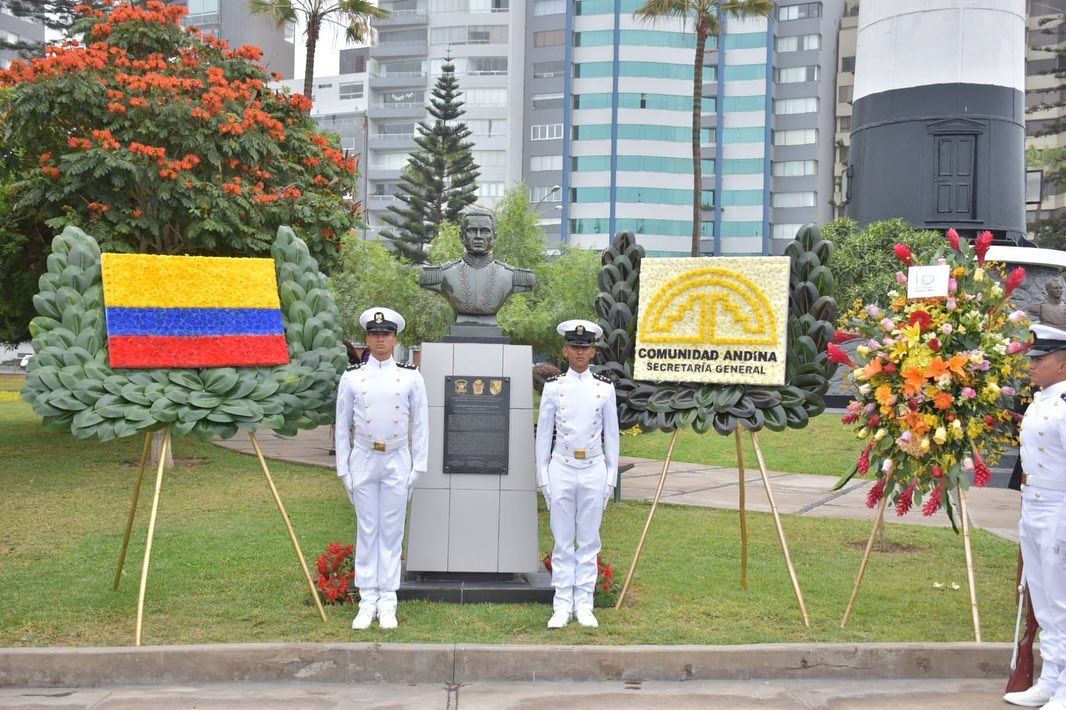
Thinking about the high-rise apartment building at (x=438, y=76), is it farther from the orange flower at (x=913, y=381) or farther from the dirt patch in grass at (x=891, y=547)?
the orange flower at (x=913, y=381)

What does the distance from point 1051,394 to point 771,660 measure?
2.04 m

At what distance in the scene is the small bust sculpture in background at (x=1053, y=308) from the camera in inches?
635

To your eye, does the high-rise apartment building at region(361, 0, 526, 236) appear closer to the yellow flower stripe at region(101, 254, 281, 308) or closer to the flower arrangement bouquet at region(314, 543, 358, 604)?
the yellow flower stripe at region(101, 254, 281, 308)

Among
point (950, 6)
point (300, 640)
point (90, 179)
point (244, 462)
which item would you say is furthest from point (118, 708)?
point (950, 6)

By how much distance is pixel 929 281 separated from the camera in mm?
6422

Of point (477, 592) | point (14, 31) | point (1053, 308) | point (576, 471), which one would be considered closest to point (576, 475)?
point (576, 471)

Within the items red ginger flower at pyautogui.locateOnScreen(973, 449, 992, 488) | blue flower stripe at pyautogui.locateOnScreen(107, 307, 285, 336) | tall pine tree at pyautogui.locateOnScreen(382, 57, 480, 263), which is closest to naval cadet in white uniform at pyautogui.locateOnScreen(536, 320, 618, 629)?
blue flower stripe at pyautogui.locateOnScreen(107, 307, 285, 336)

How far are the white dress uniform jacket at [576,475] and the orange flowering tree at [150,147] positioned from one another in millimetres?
7311

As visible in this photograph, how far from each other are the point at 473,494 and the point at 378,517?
91cm

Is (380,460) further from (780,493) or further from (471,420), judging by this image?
(780,493)

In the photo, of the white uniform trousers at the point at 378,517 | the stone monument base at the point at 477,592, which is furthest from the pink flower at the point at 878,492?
the white uniform trousers at the point at 378,517

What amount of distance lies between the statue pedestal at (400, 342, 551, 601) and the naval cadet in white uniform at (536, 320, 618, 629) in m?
0.63

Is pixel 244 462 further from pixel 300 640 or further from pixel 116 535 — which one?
pixel 300 640

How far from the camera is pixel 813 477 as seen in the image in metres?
14.6
